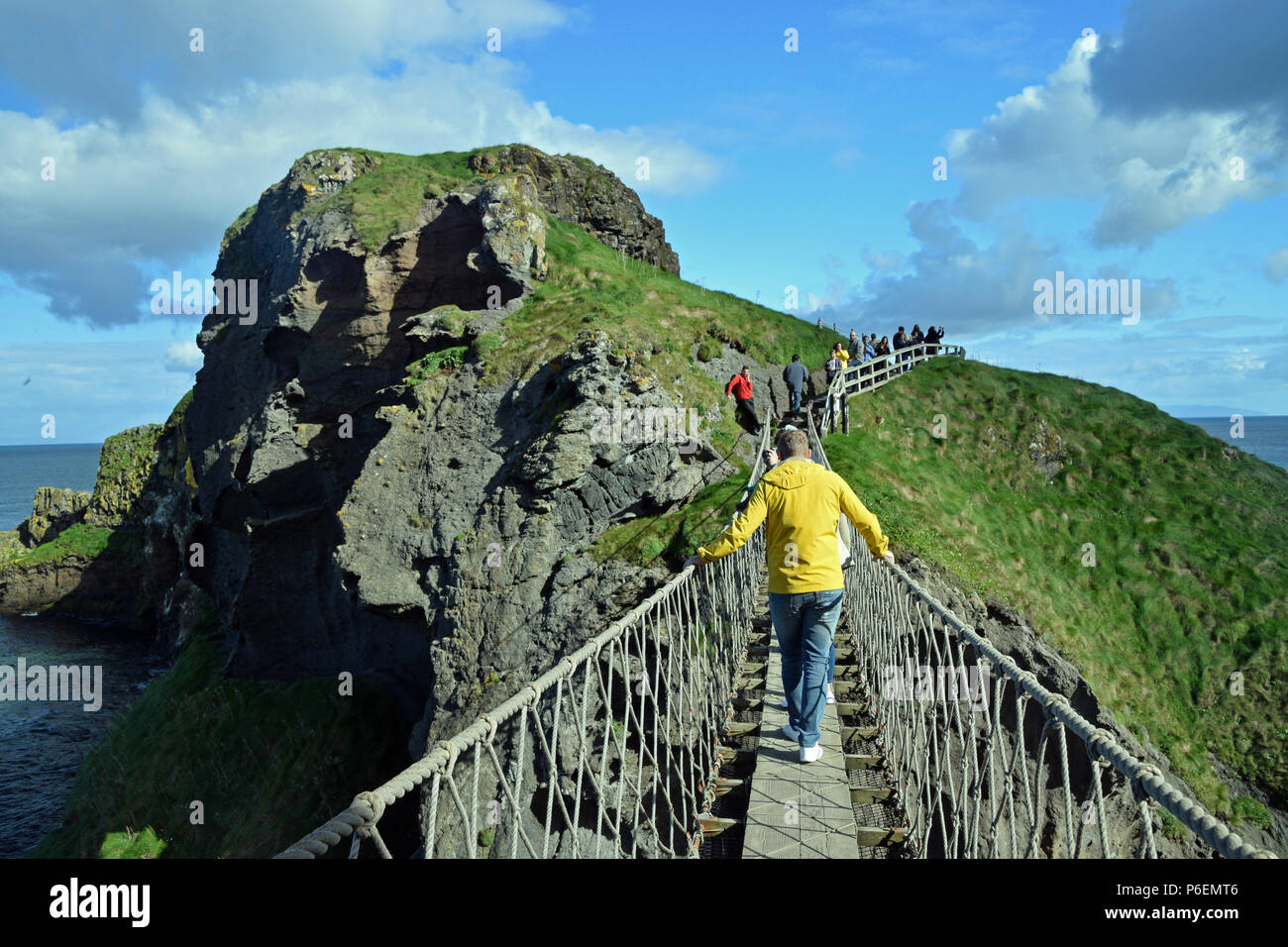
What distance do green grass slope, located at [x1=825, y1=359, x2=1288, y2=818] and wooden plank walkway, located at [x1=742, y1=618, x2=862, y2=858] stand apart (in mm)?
9463

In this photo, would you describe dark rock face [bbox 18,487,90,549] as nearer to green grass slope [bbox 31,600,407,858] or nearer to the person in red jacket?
green grass slope [bbox 31,600,407,858]

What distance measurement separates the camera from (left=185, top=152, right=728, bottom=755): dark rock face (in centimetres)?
1425

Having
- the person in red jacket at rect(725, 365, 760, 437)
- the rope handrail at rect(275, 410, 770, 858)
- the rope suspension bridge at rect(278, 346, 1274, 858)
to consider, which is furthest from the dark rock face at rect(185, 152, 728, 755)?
the rope suspension bridge at rect(278, 346, 1274, 858)

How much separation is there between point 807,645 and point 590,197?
118 feet

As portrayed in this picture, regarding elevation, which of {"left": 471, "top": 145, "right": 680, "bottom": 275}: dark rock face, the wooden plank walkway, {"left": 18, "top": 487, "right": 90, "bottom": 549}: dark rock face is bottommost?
the wooden plank walkway

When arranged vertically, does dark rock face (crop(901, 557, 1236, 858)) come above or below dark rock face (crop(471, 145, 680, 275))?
below

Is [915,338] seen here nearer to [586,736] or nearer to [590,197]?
[590,197]

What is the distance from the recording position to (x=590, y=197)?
1453 inches

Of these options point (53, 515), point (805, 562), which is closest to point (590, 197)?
point (805, 562)

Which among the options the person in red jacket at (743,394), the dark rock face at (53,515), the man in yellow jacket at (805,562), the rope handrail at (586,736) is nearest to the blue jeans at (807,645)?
the man in yellow jacket at (805,562)

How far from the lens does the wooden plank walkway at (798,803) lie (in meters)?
4.20
